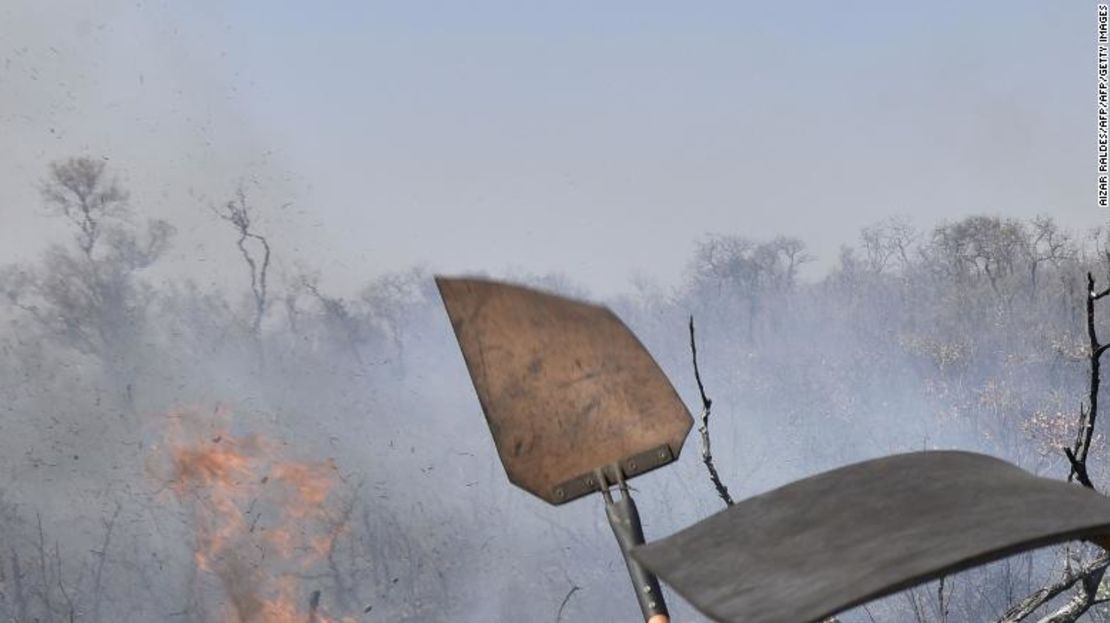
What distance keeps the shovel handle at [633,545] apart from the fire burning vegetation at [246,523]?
14.1 meters

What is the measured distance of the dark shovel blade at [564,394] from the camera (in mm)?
2539

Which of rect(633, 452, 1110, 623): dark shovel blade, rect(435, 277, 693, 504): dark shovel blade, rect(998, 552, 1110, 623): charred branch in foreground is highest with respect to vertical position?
rect(435, 277, 693, 504): dark shovel blade

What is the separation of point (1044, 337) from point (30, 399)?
490 inches

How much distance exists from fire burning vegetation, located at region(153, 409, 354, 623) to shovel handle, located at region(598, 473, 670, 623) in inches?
557

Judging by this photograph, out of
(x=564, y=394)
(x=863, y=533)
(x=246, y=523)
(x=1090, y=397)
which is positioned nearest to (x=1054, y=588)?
(x=1090, y=397)

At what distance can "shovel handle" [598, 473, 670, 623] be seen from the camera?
2.30 meters

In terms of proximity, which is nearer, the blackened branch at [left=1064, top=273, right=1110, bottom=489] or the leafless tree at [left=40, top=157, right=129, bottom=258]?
the blackened branch at [left=1064, top=273, right=1110, bottom=489]

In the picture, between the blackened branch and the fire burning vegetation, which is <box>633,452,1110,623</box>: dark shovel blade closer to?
the blackened branch

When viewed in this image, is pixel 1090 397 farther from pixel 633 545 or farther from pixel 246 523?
pixel 246 523

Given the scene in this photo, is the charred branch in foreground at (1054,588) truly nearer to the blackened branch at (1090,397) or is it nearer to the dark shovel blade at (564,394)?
the blackened branch at (1090,397)

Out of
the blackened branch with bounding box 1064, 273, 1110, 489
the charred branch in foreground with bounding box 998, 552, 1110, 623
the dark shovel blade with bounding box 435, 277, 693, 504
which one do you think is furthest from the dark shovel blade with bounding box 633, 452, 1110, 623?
the charred branch in foreground with bounding box 998, 552, 1110, 623

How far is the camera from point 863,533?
1.36 m

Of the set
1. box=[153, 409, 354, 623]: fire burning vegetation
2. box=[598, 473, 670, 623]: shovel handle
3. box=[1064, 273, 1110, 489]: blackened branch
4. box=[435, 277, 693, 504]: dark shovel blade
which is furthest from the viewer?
box=[153, 409, 354, 623]: fire burning vegetation

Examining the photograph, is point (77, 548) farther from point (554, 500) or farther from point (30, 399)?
point (554, 500)
